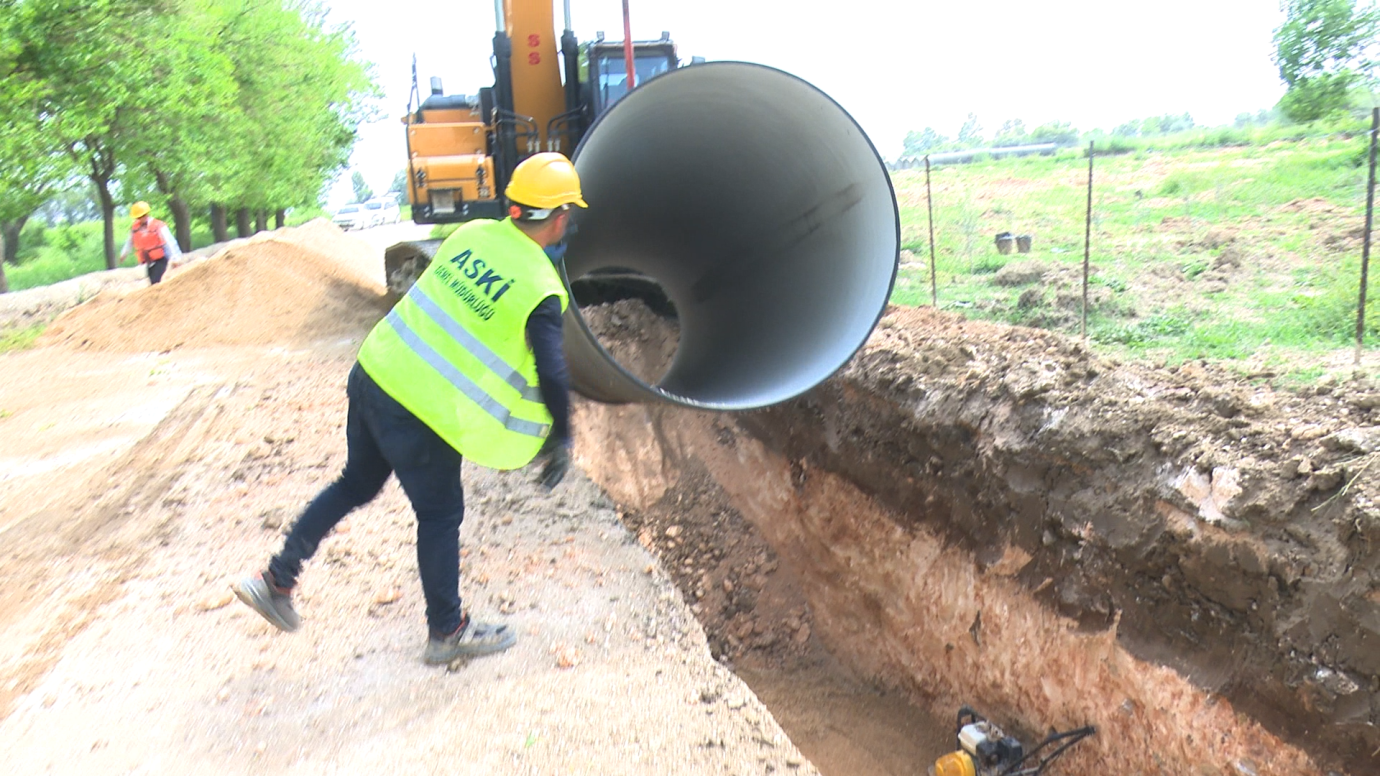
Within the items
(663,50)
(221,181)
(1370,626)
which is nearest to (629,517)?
(1370,626)

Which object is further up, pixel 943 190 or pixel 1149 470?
pixel 943 190

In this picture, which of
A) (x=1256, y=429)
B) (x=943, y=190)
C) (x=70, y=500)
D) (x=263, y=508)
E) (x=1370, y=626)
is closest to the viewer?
(x=1370, y=626)

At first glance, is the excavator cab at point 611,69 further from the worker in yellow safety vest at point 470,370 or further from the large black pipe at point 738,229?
the worker in yellow safety vest at point 470,370

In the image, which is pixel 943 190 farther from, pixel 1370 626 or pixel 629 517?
pixel 1370 626

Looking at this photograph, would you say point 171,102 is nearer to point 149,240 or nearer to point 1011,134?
point 149,240

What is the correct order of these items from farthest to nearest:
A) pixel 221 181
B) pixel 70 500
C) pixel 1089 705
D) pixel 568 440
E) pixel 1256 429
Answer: pixel 221 181, pixel 70 500, pixel 1089 705, pixel 1256 429, pixel 568 440

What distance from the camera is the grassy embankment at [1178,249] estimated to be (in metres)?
5.04

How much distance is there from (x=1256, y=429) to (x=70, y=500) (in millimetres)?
5433

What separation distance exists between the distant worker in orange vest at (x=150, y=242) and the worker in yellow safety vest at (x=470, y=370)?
8.59 metres

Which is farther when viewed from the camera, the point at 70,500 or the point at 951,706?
the point at 70,500

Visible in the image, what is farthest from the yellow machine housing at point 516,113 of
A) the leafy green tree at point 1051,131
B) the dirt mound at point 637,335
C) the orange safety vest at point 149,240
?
the leafy green tree at point 1051,131

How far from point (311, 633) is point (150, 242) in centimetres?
850

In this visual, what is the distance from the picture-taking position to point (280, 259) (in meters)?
9.49

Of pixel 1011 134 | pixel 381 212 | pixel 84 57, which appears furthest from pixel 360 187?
pixel 84 57
